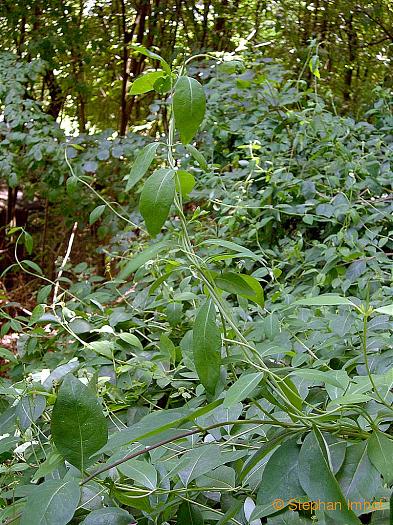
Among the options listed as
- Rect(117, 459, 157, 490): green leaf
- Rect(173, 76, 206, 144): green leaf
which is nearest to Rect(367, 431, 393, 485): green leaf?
Rect(117, 459, 157, 490): green leaf

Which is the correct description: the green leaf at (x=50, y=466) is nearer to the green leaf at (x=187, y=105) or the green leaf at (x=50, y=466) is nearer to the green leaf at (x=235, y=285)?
the green leaf at (x=235, y=285)

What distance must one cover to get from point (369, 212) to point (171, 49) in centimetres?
275

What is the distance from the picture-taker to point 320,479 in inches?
22.5

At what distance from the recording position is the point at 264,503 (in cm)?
60

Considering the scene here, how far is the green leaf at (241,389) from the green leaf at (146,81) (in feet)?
1.15

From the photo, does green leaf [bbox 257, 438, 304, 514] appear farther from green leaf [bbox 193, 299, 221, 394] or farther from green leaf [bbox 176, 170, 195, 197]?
green leaf [bbox 176, 170, 195, 197]

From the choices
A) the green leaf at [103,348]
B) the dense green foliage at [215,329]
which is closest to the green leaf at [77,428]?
the dense green foliage at [215,329]

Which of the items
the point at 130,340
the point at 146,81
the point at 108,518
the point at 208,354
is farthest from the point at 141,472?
the point at 130,340

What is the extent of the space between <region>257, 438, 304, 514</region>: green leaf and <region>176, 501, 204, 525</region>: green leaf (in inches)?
4.7

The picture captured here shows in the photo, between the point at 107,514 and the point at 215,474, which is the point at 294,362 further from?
the point at 107,514

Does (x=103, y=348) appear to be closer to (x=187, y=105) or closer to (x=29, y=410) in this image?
(x=29, y=410)

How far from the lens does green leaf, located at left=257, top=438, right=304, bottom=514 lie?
1.96 feet

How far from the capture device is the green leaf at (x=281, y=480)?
1.96ft

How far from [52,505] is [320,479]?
0.77ft
